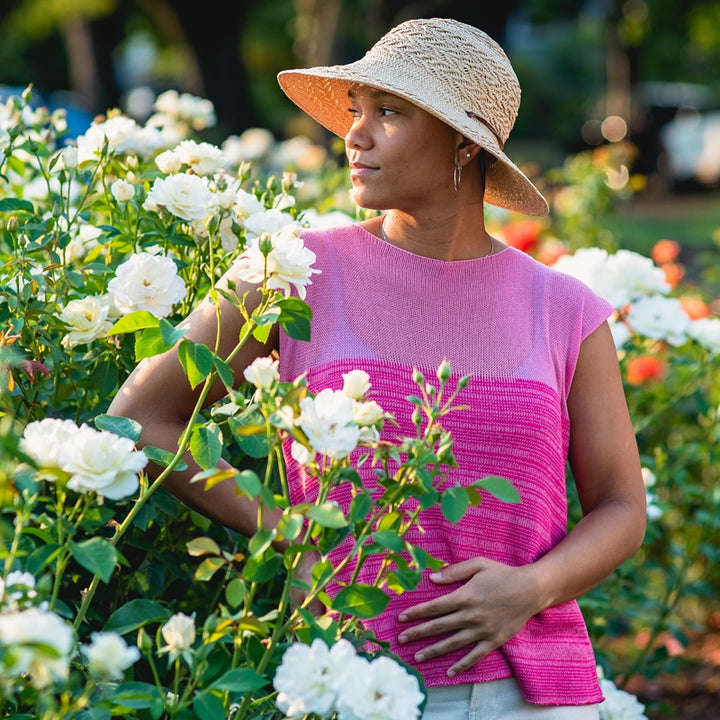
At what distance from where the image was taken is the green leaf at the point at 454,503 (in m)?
1.48

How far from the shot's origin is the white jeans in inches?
73.8

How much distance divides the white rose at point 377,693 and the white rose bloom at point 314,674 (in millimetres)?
12

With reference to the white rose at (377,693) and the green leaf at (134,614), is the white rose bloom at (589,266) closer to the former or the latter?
the green leaf at (134,614)

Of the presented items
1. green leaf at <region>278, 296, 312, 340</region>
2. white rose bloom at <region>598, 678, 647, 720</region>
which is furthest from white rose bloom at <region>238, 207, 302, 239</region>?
white rose bloom at <region>598, 678, 647, 720</region>

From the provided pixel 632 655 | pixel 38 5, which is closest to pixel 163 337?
pixel 632 655

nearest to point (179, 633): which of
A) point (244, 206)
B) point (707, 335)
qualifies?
point (244, 206)

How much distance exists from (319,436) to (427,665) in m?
0.59

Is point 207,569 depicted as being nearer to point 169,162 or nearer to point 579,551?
point 579,551

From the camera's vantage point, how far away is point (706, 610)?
4.48 metres

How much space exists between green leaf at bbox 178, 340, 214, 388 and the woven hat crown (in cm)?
62

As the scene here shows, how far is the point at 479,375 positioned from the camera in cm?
200

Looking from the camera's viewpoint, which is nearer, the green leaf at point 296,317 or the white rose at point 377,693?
the white rose at point 377,693

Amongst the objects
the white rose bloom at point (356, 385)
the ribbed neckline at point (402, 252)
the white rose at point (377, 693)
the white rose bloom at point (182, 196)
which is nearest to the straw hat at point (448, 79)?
the ribbed neckline at point (402, 252)

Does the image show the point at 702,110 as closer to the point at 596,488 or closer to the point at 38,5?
the point at 38,5
